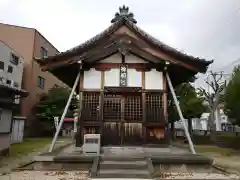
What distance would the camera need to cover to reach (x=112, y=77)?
10.8 meters

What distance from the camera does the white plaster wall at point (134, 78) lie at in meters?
10.7

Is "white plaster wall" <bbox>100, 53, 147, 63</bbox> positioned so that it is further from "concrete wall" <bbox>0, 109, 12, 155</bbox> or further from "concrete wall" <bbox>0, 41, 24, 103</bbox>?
"concrete wall" <bbox>0, 41, 24, 103</bbox>

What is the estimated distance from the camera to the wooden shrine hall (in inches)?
405

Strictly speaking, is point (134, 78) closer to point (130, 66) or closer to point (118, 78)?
point (130, 66)

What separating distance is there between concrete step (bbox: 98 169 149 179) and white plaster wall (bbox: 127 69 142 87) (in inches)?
175

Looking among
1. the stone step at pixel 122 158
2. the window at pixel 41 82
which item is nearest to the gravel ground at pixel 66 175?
the stone step at pixel 122 158

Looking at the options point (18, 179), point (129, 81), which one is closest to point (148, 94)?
point (129, 81)

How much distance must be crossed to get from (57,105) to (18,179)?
1010 inches

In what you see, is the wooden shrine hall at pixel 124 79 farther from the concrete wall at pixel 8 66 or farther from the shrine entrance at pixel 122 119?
the concrete wall at pixel 8 66

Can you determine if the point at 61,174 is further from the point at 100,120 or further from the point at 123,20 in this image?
the point at 123,20

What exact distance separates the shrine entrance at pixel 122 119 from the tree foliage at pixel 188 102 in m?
14.2

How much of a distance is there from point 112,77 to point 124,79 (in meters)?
0.56

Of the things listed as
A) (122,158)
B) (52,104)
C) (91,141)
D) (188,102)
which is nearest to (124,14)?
(91,141)

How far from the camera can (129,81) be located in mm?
10711
